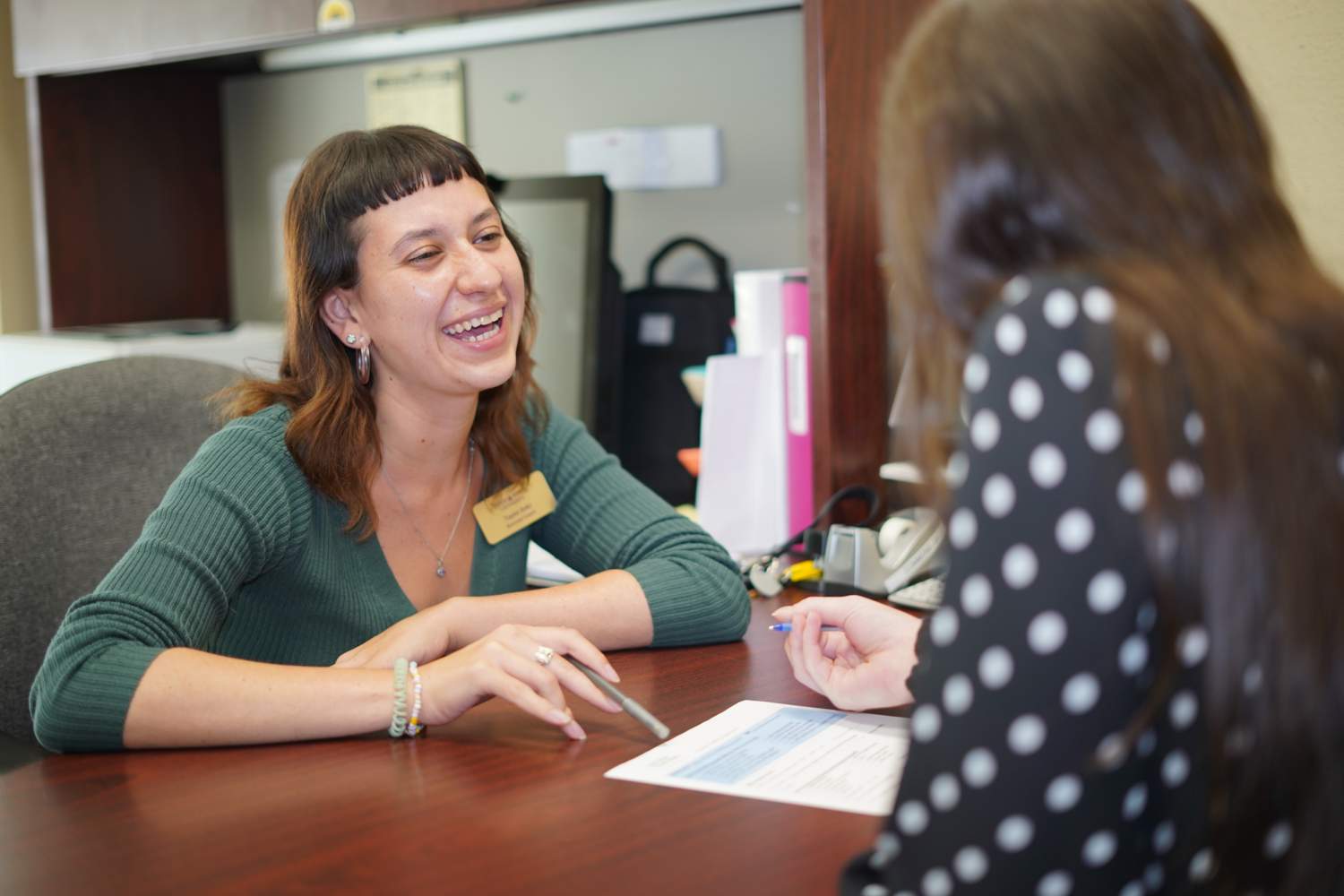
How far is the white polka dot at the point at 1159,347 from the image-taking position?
62cm

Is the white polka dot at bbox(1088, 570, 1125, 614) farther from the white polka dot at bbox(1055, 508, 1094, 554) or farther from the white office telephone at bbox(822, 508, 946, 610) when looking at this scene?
the white office telephone at bbox(822, 508, 946, 610)

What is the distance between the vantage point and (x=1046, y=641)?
0.62 metres

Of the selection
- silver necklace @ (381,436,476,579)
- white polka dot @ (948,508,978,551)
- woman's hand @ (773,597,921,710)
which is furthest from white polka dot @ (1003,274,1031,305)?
silver necklace @ (381,436,476,579)

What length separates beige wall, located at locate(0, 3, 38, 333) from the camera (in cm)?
270

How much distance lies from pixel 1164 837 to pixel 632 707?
504mm

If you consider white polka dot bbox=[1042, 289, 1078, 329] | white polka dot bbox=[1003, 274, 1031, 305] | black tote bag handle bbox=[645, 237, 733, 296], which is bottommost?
white polka dot bbox=[1042, 289, 1078, 329]

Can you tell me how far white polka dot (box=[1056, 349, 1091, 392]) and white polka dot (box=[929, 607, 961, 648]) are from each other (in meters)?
0.13

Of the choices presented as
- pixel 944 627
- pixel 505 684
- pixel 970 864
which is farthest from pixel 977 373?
pixel 505 684

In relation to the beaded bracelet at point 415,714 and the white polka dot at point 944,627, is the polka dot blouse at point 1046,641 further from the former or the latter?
the beaded bracelet at point 415,714

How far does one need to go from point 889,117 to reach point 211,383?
1159 millimetres

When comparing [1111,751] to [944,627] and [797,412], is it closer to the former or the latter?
[944,627]

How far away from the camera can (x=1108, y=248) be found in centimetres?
66

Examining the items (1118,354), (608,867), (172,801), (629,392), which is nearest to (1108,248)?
(1118,354)

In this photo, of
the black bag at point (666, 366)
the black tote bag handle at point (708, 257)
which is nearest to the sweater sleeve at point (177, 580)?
the black bag at point (666, 366)
